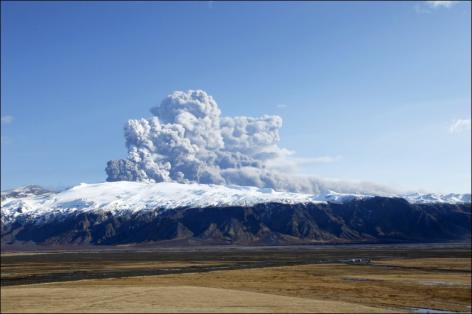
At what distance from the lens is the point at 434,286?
8694cm

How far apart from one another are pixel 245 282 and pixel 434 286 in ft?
111

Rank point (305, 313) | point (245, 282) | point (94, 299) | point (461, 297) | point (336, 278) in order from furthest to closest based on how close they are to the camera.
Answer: point (336, 278)
point (245, 282)
point (461, 297)
point (94, 299)
point (305, 313)

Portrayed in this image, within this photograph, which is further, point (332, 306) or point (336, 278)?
point (336, 278)

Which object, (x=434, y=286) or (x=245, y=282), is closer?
(x=434, y=286)

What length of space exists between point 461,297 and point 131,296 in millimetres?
47382

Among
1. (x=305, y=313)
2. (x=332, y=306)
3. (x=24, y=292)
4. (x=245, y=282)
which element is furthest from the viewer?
(x=245, y=282)

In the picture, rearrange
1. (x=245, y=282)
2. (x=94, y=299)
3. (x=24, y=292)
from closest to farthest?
(x=94, y=299) → (x=24, y=292) → (x=245, y=282)

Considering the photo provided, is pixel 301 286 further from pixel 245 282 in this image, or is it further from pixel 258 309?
pixel 258 309

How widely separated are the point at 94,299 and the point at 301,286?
3709 cm

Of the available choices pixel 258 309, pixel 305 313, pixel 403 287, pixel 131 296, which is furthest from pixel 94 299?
pixel 403 287

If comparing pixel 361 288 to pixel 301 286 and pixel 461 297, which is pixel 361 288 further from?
pixel 461 297

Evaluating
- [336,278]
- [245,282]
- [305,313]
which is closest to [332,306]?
[305,313]

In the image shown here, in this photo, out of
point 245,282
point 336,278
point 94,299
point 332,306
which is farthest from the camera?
point 336,278

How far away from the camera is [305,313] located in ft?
189
